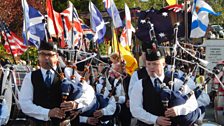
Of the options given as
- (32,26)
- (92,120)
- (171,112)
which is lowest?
(92,120)

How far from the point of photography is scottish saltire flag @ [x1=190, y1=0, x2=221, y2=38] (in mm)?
12047

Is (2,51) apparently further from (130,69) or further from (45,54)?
(45,54)

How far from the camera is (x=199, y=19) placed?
12.4m

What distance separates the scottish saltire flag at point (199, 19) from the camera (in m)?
12.0

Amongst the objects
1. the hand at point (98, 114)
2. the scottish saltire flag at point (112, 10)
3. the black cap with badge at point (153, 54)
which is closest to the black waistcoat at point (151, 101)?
the black cap with badge at point (153, 54)

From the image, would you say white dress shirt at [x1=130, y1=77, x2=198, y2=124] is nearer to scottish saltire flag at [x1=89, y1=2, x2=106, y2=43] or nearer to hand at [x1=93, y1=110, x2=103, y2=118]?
hand at [x1=93, y1=110, x2=103, y2=118]

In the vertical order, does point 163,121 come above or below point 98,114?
above

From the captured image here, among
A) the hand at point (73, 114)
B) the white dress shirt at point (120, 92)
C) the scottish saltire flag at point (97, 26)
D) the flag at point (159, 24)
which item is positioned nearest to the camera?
the hand at point (73, 114)

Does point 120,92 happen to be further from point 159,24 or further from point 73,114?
point 73,114

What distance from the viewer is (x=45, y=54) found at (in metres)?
6.39

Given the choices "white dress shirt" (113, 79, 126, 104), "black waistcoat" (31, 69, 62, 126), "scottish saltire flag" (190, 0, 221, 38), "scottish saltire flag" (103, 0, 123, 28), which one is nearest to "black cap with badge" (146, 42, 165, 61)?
"black waistcoat" (31, 69, 62, 126)

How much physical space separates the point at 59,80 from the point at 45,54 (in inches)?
13.5

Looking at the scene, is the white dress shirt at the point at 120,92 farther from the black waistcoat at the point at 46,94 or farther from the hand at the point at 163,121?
the hand at the point at 163,121

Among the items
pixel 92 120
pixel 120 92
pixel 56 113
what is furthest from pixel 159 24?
pixel 56 113
